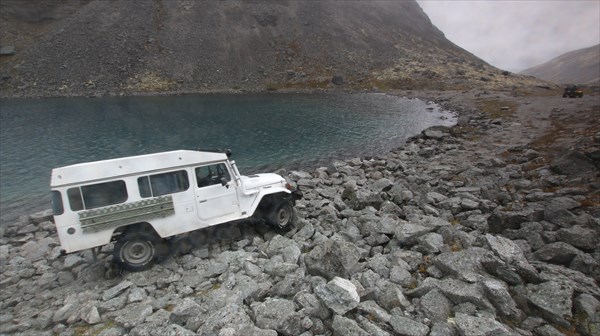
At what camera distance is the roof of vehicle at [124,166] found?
1020 cm

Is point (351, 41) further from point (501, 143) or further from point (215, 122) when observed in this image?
point (501, 143)

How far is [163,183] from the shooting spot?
11.6 meters

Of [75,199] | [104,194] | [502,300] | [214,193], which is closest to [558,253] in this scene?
[502,300]

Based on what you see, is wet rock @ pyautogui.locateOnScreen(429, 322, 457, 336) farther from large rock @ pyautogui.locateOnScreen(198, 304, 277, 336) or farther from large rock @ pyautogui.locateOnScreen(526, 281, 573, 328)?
large rock @ pyautogui.locateOnScreen(198, 304, 277, 336)

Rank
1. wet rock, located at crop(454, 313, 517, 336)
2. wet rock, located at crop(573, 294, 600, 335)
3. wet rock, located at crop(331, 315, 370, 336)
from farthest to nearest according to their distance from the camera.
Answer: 1. wet rock, located at crop(573, 294, 600, 335)
2. wet rock, located at crop(331, 315, 370, 336)
3. wet rock, located at crop(454, 313, 517, 336)

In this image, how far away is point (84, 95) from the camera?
74438mm

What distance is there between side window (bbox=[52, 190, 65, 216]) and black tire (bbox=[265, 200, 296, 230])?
7356 millimetres

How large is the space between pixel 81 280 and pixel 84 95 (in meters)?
80.3

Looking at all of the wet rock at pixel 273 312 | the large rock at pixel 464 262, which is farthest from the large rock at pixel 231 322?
the large rock at pixel 464 262

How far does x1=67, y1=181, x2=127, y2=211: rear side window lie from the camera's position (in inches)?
406

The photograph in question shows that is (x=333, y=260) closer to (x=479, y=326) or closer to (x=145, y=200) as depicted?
(x=479, y=326)

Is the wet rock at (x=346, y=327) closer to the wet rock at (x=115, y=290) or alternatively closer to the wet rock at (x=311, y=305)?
the wet rock at (x=311, y=305)

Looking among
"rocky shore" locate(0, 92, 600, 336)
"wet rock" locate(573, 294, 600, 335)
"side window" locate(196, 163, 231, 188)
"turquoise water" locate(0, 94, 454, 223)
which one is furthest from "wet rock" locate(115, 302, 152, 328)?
"turquoise water" locate(0, 94, 454, 223)

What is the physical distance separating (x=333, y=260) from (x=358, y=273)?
820mm
